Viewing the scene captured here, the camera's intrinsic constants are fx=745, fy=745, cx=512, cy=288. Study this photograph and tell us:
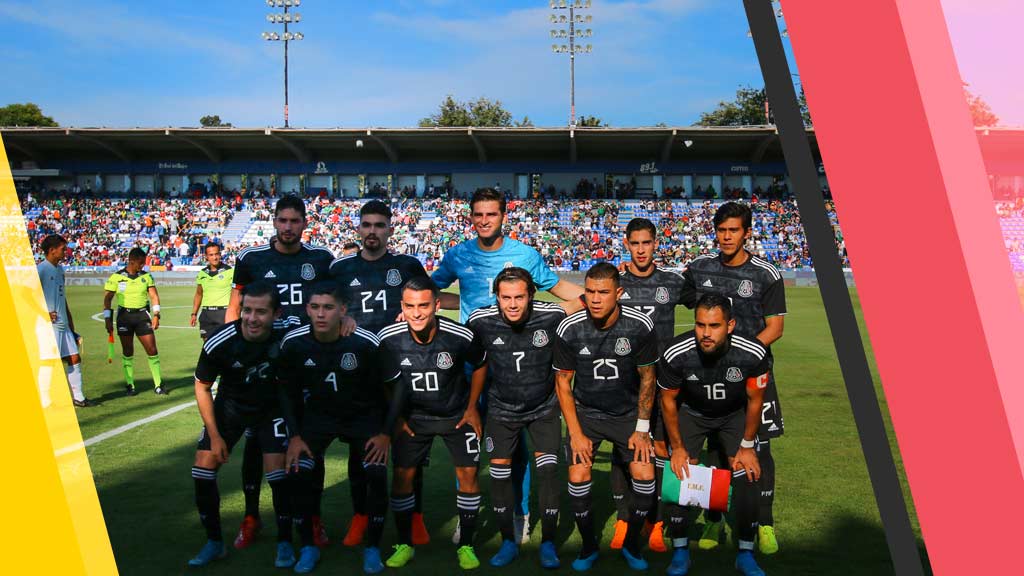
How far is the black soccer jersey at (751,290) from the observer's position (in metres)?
6.02

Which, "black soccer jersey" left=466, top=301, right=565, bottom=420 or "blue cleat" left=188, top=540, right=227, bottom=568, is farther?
"black soccer jersey" left=466, top=301, right=565, bottom=420

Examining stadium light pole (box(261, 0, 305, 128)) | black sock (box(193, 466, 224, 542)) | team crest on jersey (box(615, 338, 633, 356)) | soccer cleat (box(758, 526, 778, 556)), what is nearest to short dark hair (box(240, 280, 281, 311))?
black sock (box(193, 466, 224, 542))

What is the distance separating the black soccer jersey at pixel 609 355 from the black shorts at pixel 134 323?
28.4 ft

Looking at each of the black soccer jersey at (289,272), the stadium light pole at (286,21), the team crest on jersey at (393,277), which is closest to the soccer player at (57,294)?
the black soccer jersey at (289,272)

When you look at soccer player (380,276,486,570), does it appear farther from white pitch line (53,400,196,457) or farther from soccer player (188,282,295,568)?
white pitch line (53,400,196,457)

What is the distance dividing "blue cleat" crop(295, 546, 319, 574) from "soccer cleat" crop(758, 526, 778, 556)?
3.38 metres

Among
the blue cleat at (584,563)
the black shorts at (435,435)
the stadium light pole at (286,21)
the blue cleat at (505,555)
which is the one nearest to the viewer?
the blue cleat at (584,563)

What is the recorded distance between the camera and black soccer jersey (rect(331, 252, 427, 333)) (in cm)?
655

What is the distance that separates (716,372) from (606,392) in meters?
0.83

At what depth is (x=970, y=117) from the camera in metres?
1.12

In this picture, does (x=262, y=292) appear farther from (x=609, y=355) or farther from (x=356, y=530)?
(x=609, y=355)

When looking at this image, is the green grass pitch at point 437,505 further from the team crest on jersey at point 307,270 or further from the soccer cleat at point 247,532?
the team crest on jersey at point 307,270

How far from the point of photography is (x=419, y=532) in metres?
6.02

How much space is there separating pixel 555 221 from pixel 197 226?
71.2 feet
